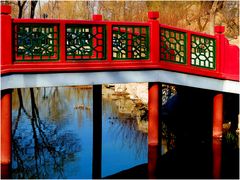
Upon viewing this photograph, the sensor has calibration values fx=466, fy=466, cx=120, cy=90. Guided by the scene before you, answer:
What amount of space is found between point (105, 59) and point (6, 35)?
1636 mm

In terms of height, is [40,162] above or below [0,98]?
below

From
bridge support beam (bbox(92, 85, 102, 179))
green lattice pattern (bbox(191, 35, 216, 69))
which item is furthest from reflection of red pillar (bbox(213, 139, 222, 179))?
bridge support beam (bbox(92, 85, 102, 179))

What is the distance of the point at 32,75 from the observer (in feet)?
22.3

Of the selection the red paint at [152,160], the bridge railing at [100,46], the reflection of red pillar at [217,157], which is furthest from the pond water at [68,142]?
the bridge railing at [100,46]

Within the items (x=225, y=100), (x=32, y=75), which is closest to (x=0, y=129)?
(x=32, y=75)

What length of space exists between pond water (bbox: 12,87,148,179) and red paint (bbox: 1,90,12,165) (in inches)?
13.2

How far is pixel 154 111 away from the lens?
Result: 308 inches

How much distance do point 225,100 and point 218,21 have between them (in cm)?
1525

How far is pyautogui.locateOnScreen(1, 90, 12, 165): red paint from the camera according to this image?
664 centimetres

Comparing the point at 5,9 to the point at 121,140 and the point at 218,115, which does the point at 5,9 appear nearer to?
the point at 121,140

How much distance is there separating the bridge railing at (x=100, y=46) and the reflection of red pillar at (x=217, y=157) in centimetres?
124

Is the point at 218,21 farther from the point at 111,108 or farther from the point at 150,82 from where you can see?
the point at 150,82

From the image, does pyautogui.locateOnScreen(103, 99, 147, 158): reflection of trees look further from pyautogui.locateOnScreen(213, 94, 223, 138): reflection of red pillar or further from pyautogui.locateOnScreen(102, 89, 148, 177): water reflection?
pyautogui.locateOnScreen(213, 94, 223, 138): reflection of red pillar

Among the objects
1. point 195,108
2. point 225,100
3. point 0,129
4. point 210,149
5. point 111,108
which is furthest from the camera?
point 111,108
